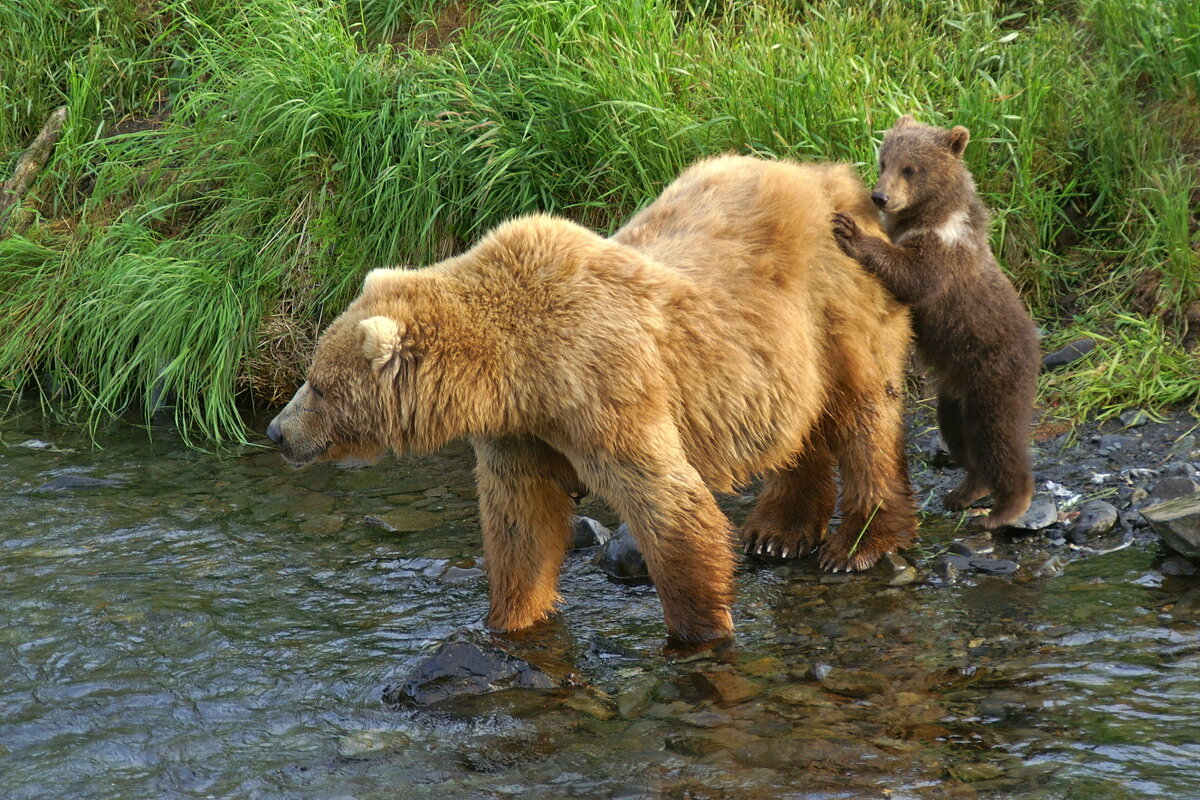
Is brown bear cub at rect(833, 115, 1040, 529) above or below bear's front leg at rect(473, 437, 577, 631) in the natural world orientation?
above

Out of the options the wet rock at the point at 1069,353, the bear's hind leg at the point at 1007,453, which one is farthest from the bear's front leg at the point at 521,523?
the wet rock at the point at 1069,353

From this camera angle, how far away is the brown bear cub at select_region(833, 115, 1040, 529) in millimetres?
5781

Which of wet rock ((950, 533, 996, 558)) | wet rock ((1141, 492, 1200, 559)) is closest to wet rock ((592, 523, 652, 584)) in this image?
wet rock ((950, 533, 996, 558))

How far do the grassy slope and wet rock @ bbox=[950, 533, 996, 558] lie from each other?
1227mm

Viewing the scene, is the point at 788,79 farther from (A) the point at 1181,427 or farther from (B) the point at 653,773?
(B) the point at 653,773

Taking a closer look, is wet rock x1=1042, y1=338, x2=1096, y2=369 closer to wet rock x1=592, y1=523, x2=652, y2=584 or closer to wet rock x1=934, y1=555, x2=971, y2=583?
wet rock x1=934, y1=555, x2=971, y2=583

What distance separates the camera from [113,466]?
748 centimetres

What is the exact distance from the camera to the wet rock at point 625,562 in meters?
5.90

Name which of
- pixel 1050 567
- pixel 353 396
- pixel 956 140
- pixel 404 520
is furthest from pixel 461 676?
pixel 956 140

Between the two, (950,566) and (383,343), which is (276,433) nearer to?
(383,343)

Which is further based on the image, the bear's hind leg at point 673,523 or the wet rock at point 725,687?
the bear's hind leg at point 673,523

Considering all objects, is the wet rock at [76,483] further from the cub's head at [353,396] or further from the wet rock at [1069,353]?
the wet rock at [1069,353]

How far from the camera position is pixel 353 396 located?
4.91 m

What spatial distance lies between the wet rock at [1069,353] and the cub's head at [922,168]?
1624 millimetres
